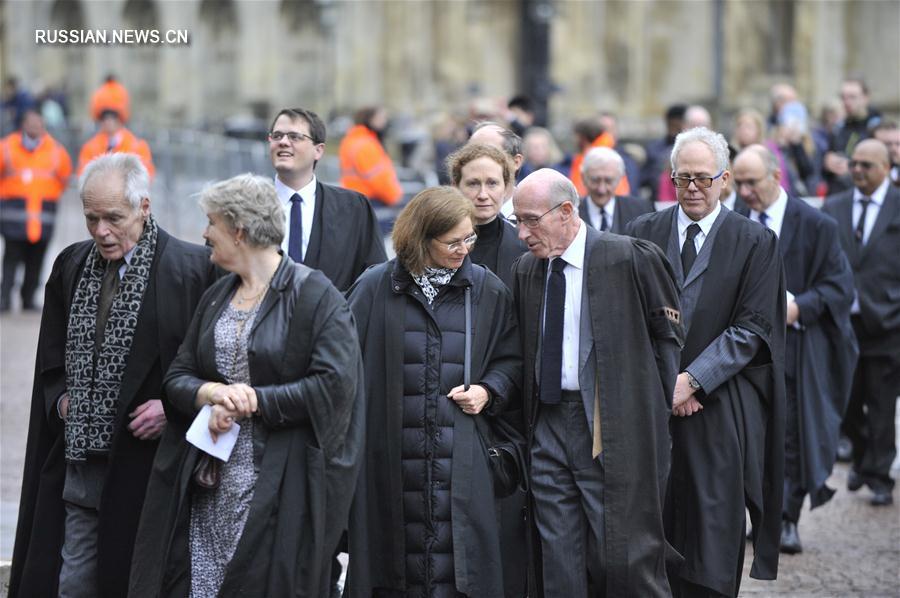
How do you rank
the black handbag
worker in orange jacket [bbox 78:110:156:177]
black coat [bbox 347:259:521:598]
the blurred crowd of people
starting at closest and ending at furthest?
the blurred crowd of people, black coat [bbox 347:259:521:598], the black handbag, worker in orange jacket [bbox 78:110:156:177]

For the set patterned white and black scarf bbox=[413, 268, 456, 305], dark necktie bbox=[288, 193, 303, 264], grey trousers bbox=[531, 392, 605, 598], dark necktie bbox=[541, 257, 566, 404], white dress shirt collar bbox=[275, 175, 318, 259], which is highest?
white dress shirt collar bbox=[275, 175, 318, 259]

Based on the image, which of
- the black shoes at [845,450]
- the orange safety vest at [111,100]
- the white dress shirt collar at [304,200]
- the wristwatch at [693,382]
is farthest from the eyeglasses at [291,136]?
the orange safety vest at [111,100]

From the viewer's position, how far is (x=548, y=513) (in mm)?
6367

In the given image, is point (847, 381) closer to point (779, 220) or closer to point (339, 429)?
point (779, 220)

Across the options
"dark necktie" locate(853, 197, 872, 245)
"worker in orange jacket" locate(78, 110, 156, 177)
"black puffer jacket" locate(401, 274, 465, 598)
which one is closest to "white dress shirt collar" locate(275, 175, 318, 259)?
"black puffer jacket" locate(401, 274, 465, 598)

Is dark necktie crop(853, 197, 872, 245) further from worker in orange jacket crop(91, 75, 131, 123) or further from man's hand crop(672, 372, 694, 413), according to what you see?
worker in orange jacket crop(91, 75, 131, 123)

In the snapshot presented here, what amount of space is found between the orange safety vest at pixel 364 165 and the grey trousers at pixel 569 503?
27.4ft

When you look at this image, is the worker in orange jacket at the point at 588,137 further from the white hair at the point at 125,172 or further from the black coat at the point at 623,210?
the white hair at the point at 125,172

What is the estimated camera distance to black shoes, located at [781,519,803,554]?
29.5ft

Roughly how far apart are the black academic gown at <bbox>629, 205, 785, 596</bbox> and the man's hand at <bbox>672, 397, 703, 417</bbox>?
51mm

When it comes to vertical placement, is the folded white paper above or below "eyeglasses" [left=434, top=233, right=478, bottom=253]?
below

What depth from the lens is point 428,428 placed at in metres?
6.29

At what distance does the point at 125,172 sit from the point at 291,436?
4.76ft

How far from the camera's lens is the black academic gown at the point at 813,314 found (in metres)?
8.81
